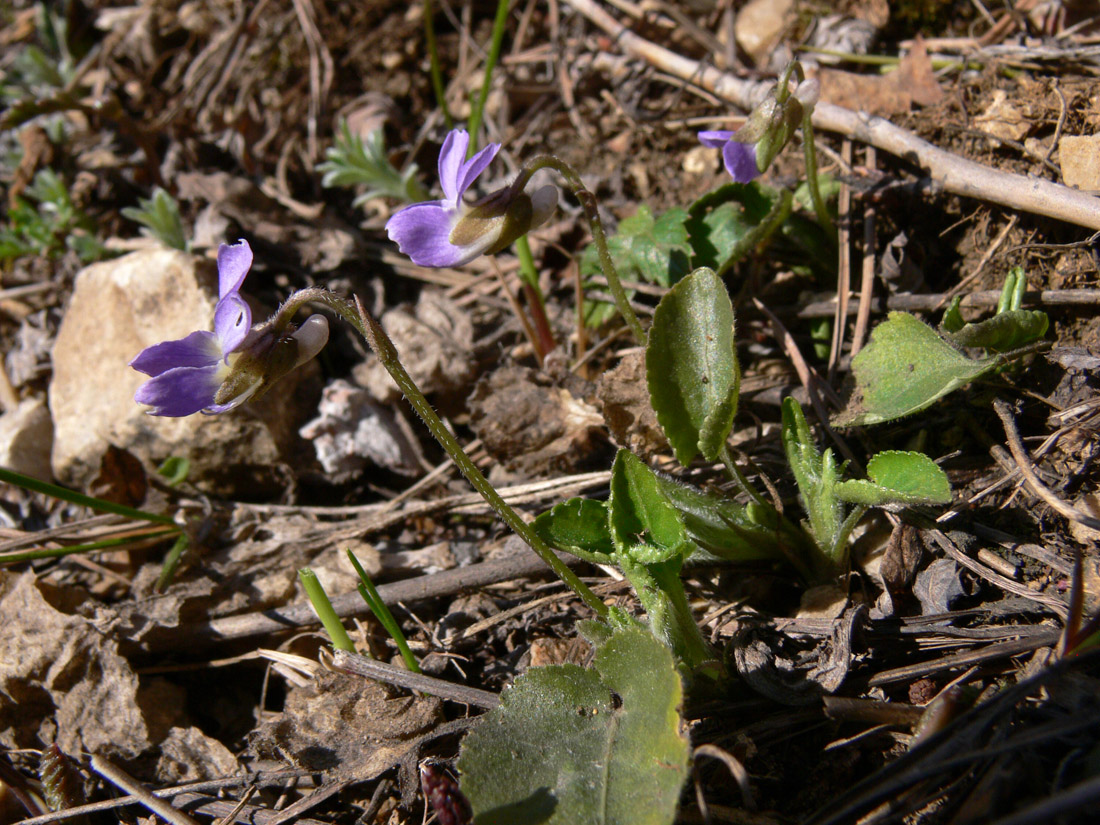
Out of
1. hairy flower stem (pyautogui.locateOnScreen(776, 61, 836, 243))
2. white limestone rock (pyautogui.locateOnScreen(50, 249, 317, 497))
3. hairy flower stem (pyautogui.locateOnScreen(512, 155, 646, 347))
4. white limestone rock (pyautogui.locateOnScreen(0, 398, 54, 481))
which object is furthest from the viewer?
white limestone rock (pyautogui.locateOnScreen(0, 398, 54, 481))

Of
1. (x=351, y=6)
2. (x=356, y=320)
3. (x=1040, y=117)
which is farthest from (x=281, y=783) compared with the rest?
(x=351, y=6)

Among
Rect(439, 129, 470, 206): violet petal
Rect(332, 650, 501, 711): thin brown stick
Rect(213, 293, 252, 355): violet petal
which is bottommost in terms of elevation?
Rect(332, 650, 501, 711): thin brown stick

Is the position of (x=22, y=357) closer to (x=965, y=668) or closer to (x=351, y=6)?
(x=351, y=6)

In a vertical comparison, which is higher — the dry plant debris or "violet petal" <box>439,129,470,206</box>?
"violet petal" <box>439,129,470,206</box>

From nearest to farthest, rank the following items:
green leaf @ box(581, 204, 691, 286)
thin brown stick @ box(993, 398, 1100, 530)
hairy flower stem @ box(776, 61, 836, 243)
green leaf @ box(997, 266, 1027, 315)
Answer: thin brown stick @ box(993, 398, 1100, 530) < green leaf @ box(997, 266, 1027, 315) < hairy flower stem @ box(776, 61, 836, 243) < green leaf @ box(581, 204, 691, 286)

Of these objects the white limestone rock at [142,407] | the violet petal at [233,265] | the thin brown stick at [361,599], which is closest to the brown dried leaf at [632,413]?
the thin brown stick at [361,599]

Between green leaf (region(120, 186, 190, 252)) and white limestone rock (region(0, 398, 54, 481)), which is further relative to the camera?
green leaf (region(120, 186, 190, 252))

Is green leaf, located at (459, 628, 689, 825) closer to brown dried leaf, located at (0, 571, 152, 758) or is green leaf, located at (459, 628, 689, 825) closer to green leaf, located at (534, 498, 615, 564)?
green leaf, located at (534, 498, 615, 564)

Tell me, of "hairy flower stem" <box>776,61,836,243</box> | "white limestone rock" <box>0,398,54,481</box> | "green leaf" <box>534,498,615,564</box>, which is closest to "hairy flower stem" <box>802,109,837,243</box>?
"hairy flower stem" <box>776,61,836,243</box>
